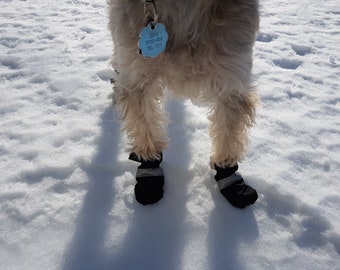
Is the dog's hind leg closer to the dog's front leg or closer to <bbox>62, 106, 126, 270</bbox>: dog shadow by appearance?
the dog's front leg

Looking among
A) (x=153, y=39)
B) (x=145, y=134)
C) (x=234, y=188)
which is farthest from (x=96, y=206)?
(x=153, y=39)

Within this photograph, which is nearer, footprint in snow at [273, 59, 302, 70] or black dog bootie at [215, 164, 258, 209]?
black dog bootie at [215, 164, 258, 209]

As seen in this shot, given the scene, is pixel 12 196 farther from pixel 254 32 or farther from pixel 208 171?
pixel 254 32

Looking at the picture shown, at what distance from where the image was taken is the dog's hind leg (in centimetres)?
237

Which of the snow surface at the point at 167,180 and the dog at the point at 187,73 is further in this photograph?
the snow surface at the point at 167,180

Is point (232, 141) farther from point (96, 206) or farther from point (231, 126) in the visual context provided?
point (96, 206)

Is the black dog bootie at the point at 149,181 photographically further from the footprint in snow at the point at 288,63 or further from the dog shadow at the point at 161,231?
the footprint in snow at the point at 288,63

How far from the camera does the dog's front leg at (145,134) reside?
93.3 inches

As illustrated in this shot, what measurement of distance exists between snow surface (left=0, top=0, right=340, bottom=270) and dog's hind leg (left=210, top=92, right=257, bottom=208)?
0.10 m

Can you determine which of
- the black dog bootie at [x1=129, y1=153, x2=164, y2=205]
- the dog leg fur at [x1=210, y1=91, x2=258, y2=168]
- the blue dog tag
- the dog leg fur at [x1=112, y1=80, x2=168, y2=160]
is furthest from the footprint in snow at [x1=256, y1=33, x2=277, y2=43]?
the blue dog tag

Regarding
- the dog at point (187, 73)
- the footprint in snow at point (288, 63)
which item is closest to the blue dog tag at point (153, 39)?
the dog at point (187, 73)

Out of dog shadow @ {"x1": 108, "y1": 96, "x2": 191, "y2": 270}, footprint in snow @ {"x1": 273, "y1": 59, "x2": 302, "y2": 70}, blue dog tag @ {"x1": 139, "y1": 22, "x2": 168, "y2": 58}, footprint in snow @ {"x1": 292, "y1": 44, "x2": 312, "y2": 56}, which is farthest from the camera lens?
footprint in snow @ {"x1": 292, "y1": 44, "x2": 312, "y2": 56}

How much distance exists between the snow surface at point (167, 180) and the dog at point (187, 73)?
0.18m

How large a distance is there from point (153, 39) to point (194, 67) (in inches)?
12.3
